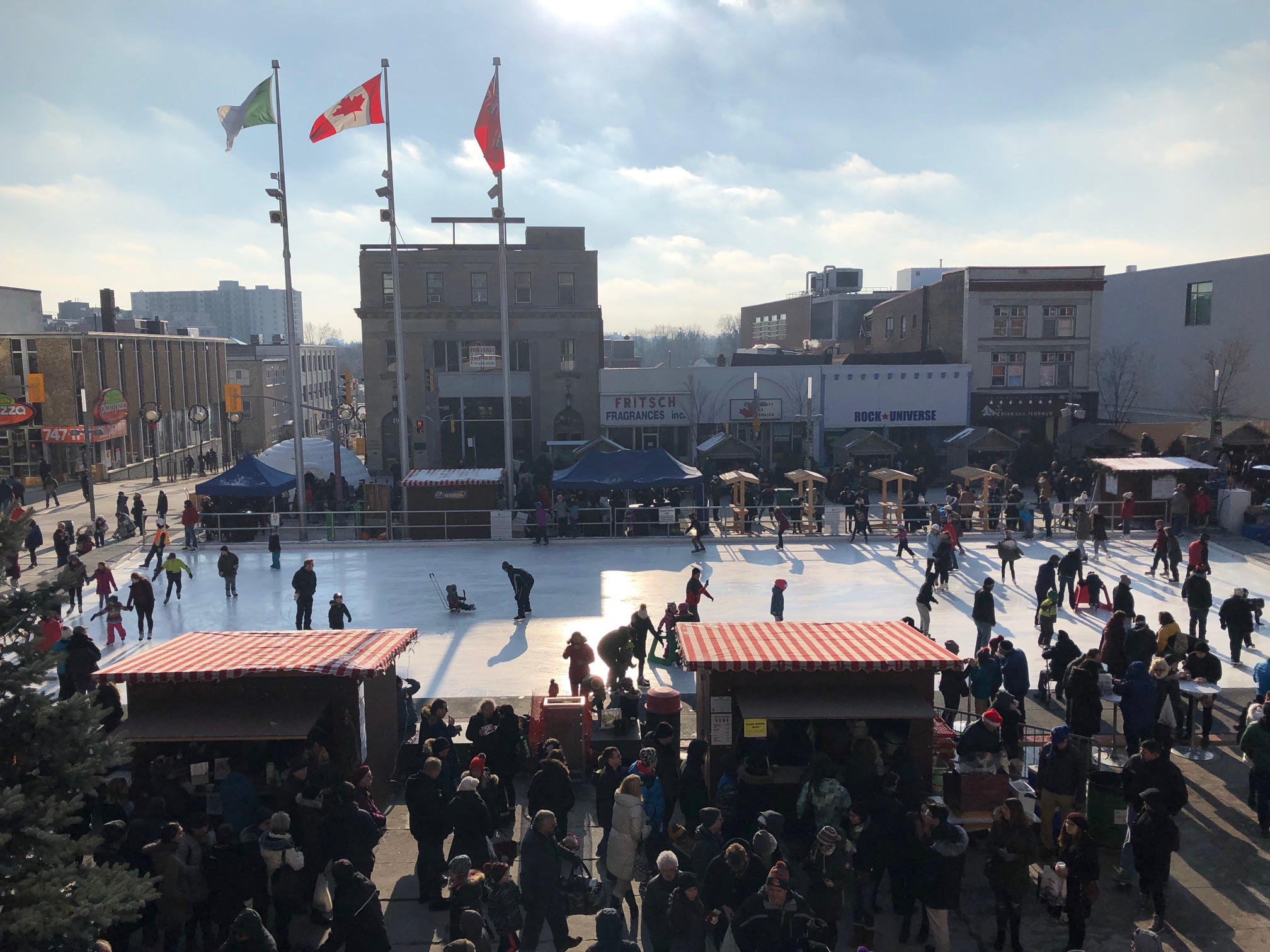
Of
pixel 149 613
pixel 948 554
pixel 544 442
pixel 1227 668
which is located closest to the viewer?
pixel 1227 668

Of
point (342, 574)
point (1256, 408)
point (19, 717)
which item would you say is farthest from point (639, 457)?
point (1256, 408)

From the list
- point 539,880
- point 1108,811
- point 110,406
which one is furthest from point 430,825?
point 110,406

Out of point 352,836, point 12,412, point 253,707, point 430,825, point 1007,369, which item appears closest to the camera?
point 352,836

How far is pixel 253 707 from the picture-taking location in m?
9.79

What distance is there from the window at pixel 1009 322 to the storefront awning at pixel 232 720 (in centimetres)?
4125

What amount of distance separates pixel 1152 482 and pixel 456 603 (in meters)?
20.4

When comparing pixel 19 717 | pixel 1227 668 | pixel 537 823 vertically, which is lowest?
pixel 1227 668

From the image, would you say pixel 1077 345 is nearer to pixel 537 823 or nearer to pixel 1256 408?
pixel 1256 408

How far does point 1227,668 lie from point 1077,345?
32.7m

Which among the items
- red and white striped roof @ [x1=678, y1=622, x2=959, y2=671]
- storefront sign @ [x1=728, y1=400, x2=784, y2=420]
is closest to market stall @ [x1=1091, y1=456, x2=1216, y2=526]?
storefront sign @ [x1=728, y1=400, x2=784, y2=420]

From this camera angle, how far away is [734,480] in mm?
27766

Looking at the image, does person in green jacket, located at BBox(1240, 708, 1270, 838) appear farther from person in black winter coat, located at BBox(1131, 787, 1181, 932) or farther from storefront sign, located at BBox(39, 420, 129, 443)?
storefront sign, located at BBox(39, 420, 129, 443)

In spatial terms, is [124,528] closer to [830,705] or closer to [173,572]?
[173,572]

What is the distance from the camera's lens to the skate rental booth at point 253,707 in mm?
9438
